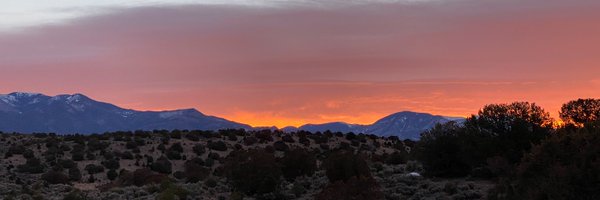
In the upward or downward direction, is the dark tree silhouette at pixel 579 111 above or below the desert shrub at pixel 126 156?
above

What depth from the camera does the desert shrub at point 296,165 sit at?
4328cm

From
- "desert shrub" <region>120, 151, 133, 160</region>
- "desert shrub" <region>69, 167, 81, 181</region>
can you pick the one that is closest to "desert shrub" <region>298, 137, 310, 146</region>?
"desert shrub" <region>120, 151, 133, 160</region>

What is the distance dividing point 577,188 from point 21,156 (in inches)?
2085

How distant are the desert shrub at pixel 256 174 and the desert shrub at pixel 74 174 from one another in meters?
18.8

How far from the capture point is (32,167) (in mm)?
54750

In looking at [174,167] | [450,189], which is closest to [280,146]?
[174,167]

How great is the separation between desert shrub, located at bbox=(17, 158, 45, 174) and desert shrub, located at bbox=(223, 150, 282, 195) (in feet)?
76.0

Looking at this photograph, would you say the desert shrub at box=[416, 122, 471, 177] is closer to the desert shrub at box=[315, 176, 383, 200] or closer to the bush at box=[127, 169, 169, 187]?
the desert shrub at box=[315, 176, 383, 200]

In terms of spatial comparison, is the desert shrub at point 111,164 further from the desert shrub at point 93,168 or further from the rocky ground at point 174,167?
the desert shrub at point 93,168

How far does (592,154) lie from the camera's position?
24.9m

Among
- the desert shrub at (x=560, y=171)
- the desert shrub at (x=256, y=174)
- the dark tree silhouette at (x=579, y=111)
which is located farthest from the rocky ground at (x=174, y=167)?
the dark tree silhouette at (x=579, y=111)

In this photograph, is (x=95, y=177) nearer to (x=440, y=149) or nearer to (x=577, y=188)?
(x=440, y=149)

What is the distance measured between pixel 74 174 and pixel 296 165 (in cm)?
2010

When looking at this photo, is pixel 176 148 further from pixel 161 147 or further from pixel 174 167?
pixel 174 167
